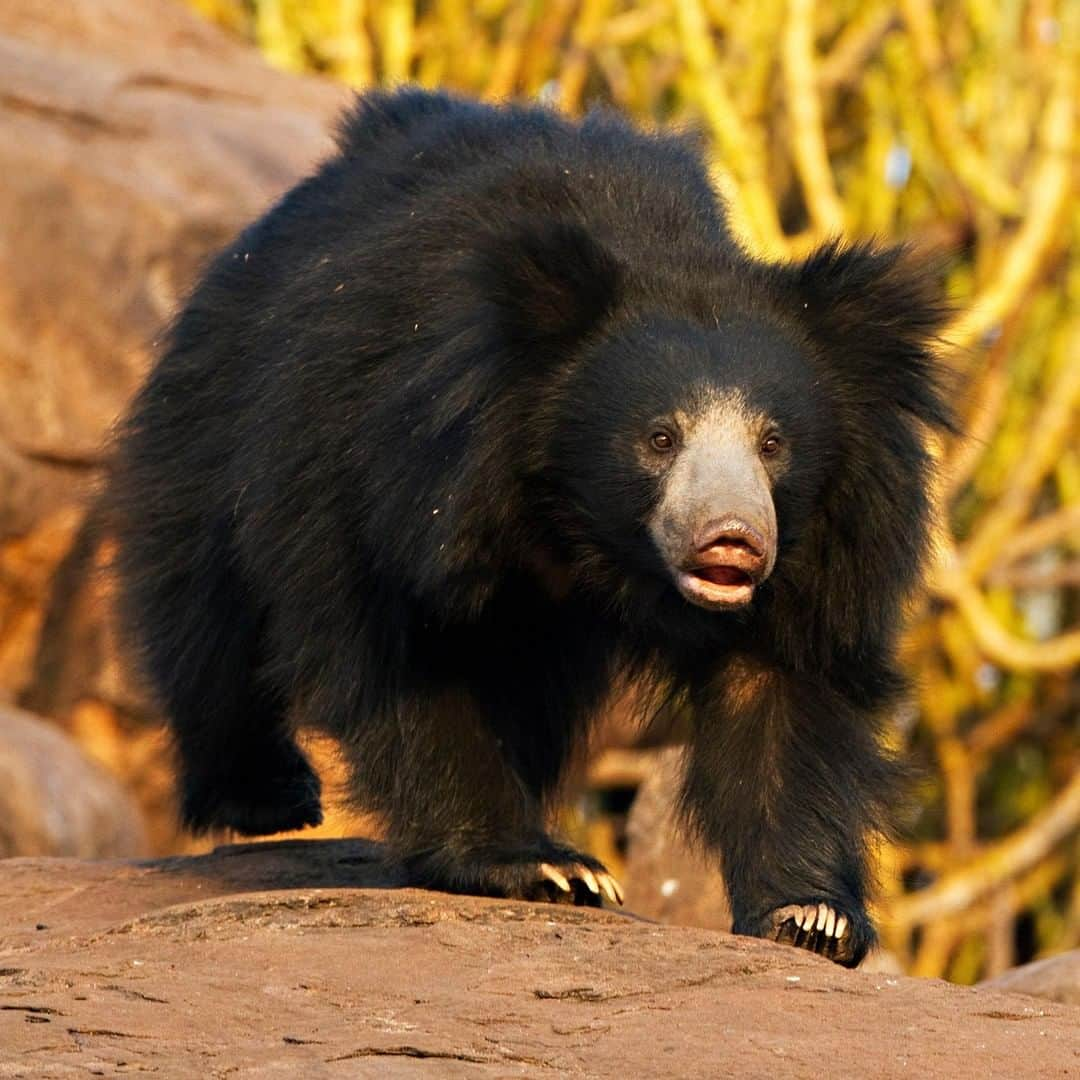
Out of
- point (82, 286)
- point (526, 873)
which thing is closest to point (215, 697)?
point (526, 873)

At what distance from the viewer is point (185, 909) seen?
4.06 metres

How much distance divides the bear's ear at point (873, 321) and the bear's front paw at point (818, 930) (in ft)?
3.03

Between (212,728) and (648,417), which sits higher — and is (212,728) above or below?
below

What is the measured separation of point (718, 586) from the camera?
3992 millimetres

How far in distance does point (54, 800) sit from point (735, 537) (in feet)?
12.6

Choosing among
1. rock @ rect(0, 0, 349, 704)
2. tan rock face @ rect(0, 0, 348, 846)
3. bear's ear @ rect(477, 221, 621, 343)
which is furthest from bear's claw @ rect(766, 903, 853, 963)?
rock @ rect(0, 0, 349, 704)

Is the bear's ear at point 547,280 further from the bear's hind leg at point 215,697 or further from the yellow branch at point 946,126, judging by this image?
the yellow branch at point 946,126

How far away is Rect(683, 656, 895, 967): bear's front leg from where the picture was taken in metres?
4.32

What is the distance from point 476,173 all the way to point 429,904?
1427mm

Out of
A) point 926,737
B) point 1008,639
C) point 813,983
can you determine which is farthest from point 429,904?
point 926,737

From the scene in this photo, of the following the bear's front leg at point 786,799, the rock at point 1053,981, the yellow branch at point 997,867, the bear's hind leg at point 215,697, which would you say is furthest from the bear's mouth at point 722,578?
the yellow branch at point 997,867

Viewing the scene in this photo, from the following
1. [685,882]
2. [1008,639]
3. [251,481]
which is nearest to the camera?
[251,481]

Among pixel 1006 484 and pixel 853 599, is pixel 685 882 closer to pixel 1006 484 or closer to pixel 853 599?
pixel 853 599

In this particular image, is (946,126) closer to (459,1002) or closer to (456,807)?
(456,807)
